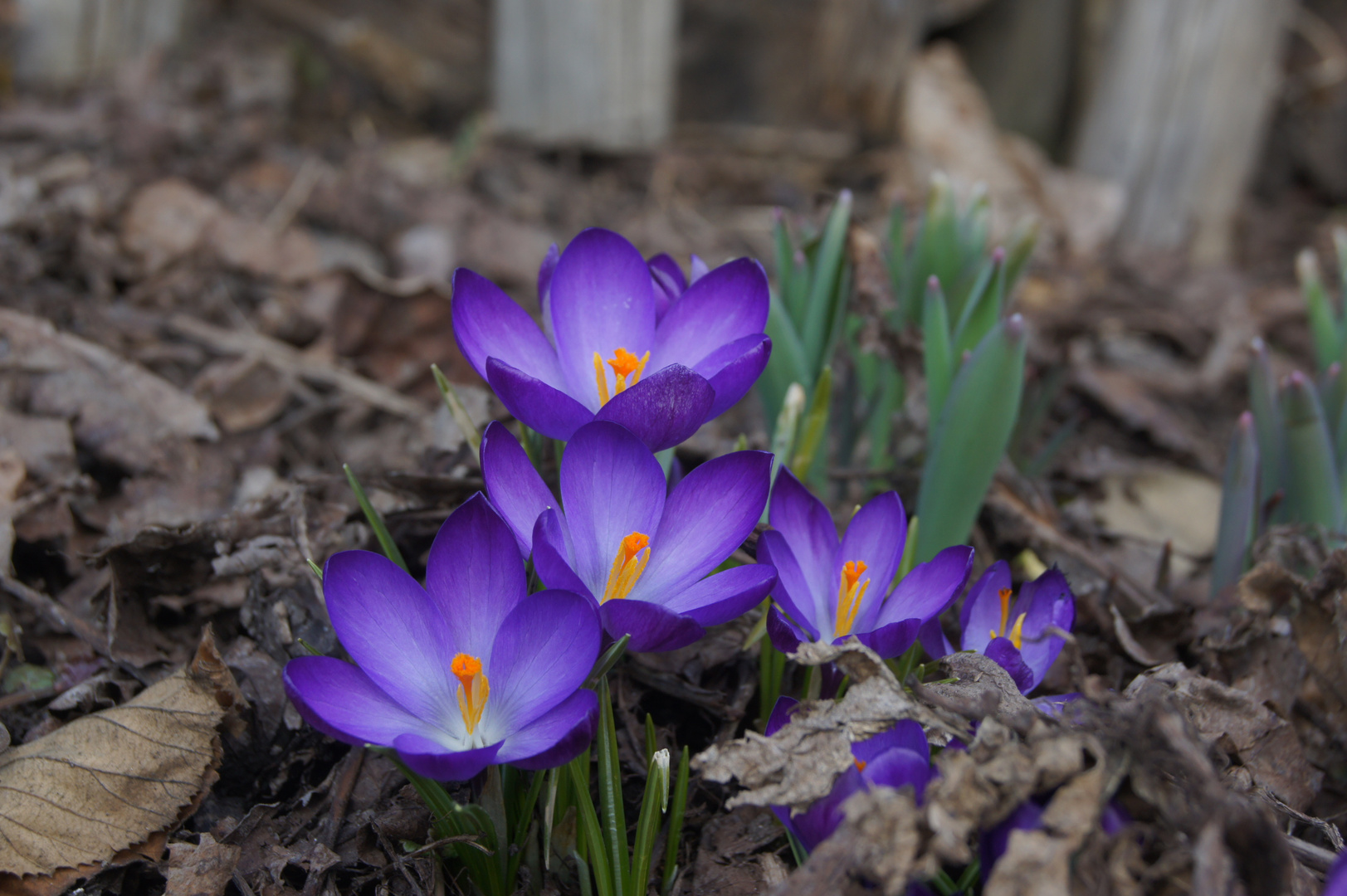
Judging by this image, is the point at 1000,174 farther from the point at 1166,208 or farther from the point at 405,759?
the point at 405,759

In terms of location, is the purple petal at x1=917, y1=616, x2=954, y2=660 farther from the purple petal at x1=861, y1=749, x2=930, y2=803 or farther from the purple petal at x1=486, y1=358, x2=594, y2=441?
the purple petal at x1=486, y1=358, x2=594, y2=441

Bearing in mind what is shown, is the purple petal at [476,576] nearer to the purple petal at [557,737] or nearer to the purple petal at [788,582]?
the purple petal at [557,737]

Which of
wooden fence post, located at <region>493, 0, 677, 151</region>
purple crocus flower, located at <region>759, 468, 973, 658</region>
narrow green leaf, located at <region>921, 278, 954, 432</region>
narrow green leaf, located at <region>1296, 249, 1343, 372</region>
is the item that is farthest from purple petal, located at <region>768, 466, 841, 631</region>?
wooden fence post, located at <region>493, 0, 677, 151</region>

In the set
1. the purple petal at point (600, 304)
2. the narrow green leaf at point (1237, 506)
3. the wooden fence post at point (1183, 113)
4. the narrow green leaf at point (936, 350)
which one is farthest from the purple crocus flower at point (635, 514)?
the wooden fence post at point (1183, 113)

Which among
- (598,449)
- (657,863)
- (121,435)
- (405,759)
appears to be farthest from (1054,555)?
(121,435)

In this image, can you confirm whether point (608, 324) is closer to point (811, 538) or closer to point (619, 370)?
point (619, 370)

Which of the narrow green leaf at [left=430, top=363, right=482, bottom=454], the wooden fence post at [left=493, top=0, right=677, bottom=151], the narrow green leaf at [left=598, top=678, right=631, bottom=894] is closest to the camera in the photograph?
the narrow green leaf at [left=598, top=678, right=631, bottom=894]
